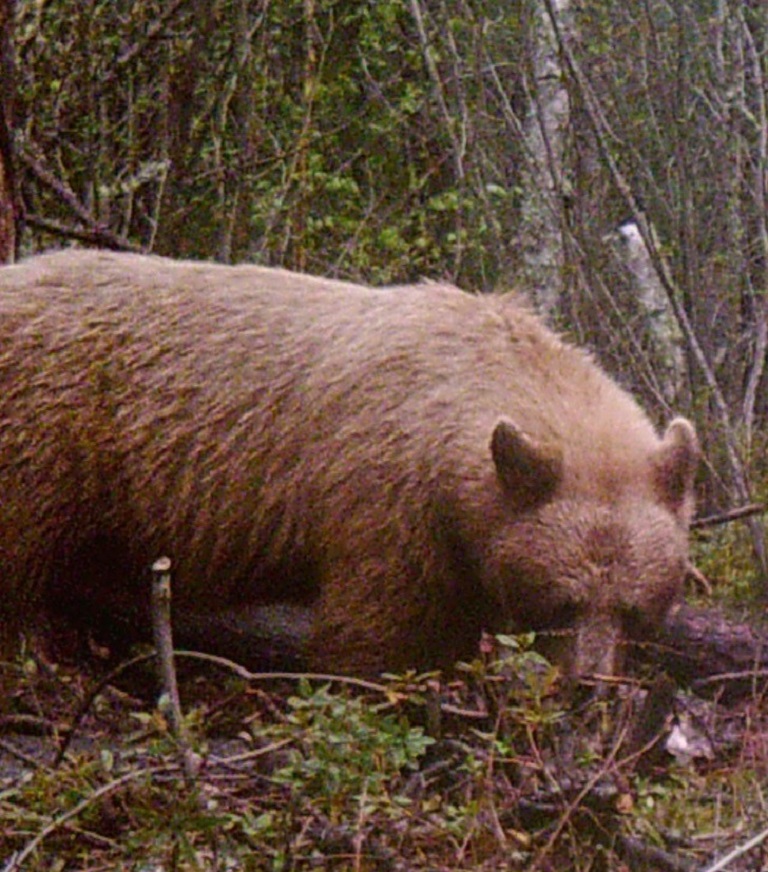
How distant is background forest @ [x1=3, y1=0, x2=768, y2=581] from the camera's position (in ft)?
27.8

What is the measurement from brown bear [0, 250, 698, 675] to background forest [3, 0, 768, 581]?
1430mm

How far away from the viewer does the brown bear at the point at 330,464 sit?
18.8ft

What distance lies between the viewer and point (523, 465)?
5.65 meters

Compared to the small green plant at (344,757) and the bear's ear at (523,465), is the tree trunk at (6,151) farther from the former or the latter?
the small green plant at (344,757)

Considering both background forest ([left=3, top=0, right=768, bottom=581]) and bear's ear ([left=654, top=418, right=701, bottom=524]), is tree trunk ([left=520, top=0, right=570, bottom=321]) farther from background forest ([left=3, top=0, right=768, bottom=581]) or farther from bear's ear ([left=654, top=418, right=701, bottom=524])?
bear's ear ([left=654, top=418, right=701, bottom=524])

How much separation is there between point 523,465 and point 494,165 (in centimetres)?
528

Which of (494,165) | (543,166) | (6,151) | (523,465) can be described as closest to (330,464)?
(523,465)

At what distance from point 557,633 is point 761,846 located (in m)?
1.32

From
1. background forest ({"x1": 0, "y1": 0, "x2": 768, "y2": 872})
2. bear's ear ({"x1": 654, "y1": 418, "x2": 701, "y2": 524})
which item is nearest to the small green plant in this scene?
background forest ({"x1": 0, "y1": 0, "x2": 768, "y2": 872})

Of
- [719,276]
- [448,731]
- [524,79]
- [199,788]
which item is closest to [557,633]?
[448,731]

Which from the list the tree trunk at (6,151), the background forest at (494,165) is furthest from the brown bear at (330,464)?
the background forest at (494,165)

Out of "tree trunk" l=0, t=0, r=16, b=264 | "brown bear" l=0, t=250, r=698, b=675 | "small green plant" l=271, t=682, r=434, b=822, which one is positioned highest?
"tree trunk" l=0, t=0, r=16, b=264

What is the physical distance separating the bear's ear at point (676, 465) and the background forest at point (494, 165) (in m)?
1.85

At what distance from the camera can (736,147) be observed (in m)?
8.50
